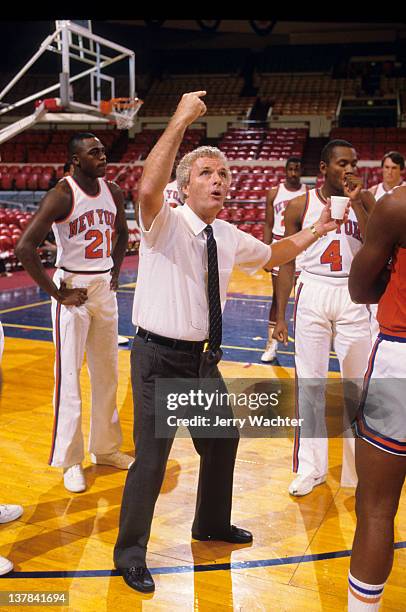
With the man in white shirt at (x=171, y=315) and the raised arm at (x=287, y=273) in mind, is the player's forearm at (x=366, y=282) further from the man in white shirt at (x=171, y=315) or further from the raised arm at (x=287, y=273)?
the raised arm at (x=287, y=273)

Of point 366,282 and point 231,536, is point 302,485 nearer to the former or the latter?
point 231,536

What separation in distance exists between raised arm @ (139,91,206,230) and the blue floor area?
403cm

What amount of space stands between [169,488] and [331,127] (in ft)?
66.7

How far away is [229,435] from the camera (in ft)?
9.25

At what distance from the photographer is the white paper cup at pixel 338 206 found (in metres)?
2.88

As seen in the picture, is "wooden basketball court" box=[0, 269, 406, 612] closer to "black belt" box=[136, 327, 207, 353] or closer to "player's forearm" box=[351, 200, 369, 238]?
"black belt" box=[136, 327, 207, 353]

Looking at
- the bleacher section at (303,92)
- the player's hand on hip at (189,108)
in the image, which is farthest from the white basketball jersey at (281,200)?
the bleacher section at (303,92)

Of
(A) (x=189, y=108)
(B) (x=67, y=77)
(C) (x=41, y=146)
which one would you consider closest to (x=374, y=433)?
(A) (x=189, y=108)

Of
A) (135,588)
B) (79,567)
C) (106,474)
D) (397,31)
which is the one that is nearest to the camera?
(135,588)

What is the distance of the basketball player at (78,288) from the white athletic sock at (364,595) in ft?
6.21

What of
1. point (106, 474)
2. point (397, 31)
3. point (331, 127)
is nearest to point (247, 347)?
point (106, 474)

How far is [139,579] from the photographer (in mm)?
2623

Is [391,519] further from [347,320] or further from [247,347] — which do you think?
[247,347]

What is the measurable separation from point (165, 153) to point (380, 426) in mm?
1195
